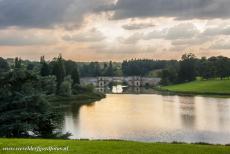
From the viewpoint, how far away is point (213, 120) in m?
57.8

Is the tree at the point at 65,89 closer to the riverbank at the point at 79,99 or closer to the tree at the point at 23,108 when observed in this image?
the riverbank at the point at 79,99

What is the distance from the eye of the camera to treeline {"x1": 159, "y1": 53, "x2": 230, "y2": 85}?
16975 cm

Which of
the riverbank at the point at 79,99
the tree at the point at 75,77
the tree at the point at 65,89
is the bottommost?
the riverbank at the point at 79,99

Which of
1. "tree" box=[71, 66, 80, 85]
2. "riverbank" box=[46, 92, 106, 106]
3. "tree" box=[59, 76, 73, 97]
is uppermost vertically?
"tree" box=[71, 66, 80, 85]

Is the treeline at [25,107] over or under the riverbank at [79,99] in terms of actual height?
over

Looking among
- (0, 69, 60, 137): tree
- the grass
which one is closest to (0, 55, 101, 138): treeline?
(0, 69, 60, 137): tree

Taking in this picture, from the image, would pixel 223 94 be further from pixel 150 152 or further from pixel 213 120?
pixel 150 152

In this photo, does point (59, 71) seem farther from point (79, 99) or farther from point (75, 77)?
point (75, 77)

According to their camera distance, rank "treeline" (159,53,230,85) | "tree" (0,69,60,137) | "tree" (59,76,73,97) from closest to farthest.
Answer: "tree" (0,69,60,137) → "tree" (59,76,73,97) → "treeline" (159,53,230,85)

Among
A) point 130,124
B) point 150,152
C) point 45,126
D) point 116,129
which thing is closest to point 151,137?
point 116,129

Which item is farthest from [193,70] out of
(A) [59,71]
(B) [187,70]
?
(A) [59,71]

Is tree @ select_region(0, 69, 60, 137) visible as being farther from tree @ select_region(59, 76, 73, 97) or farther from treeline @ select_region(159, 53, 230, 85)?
treeline @ select_region(159, 53, 230, 85)

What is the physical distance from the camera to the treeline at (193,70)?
16975 cm

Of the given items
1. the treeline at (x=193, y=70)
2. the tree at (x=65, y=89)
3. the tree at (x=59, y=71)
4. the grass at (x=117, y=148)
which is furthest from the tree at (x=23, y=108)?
the treeline at (x=193, y=70)
